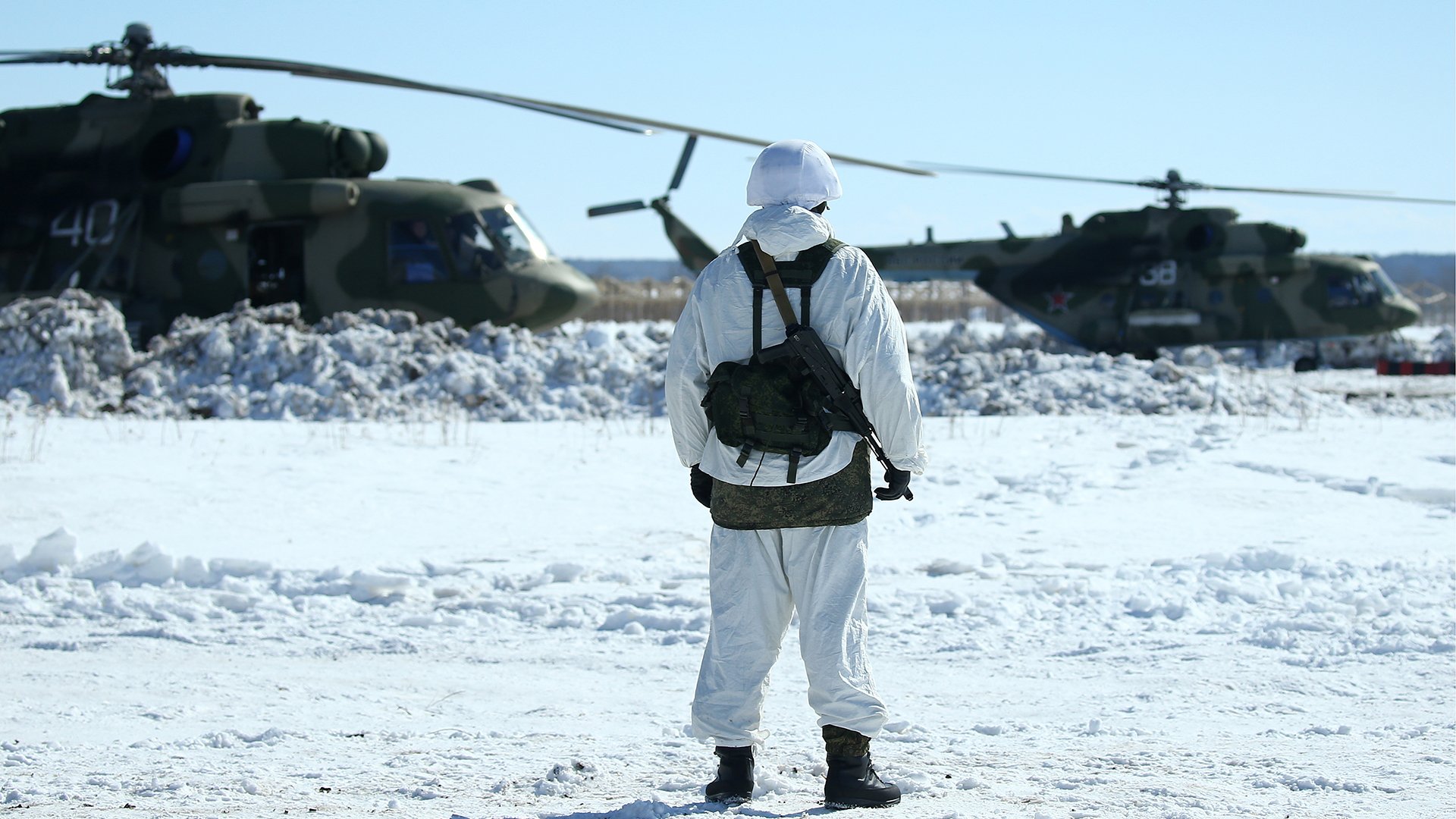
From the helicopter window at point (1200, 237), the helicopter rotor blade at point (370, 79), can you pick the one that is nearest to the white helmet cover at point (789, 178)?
the helicopter rotor blade at point (370, 79)

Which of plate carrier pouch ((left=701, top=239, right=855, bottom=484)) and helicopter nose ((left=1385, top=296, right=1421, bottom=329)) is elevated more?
helicopter nose ((left=1385, top=296, right=1421, bottom=329))

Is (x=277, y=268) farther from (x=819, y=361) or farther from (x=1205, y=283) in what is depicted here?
(x=1205, y=283)

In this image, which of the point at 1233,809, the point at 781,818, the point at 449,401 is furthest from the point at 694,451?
the point at 449,401

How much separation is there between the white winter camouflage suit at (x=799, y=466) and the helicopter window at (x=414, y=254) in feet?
38.1

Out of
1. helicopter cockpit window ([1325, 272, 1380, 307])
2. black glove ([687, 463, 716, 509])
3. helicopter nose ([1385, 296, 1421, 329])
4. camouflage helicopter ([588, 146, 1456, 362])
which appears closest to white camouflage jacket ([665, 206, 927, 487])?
black glove ([687, 463, 716, 509])

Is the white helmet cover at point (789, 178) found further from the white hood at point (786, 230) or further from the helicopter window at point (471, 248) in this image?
the helicopter window at point (471, 248)

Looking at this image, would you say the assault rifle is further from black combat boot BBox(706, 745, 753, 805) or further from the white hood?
black combat boot BBox(706, 745, 753, 805)

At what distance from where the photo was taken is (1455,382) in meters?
19.5

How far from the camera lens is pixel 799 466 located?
10.6 feet

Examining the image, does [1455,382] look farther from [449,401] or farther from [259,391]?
[259,391]

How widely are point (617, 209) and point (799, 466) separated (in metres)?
16.6

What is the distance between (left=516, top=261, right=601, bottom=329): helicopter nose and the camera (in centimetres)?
1470

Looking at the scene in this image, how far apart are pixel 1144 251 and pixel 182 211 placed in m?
14.6

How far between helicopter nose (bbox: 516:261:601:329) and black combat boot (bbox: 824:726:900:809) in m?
11.9
